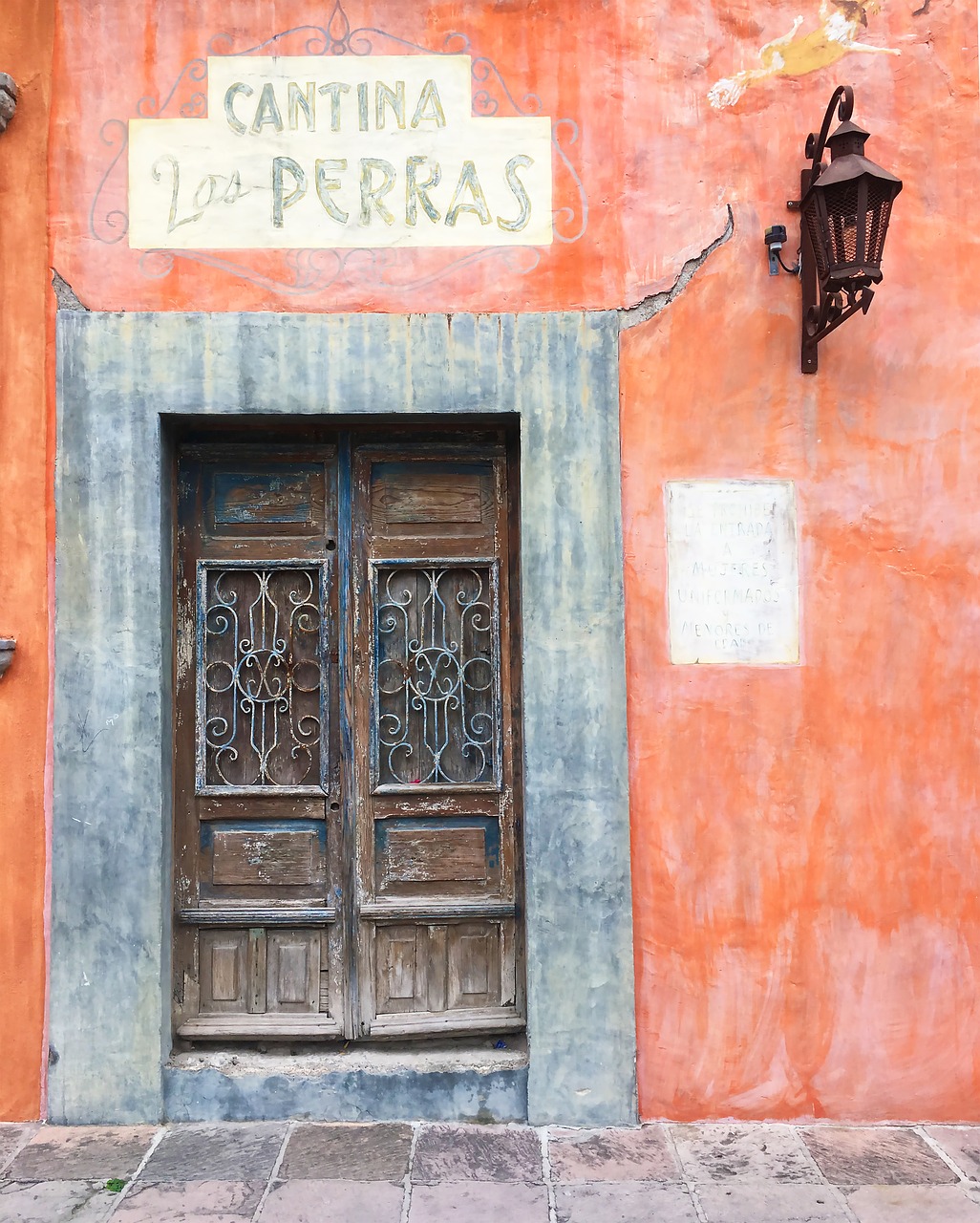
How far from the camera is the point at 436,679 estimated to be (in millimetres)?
3734

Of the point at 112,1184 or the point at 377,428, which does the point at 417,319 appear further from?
the point at 112,1184

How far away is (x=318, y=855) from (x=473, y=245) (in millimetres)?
2458

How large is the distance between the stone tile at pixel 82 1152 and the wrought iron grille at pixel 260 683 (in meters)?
1.26

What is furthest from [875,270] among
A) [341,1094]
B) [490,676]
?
[341,1094]

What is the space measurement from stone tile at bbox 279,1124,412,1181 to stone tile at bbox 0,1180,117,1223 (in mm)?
571

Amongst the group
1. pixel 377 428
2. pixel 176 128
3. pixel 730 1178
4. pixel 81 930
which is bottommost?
pixel 730 1178

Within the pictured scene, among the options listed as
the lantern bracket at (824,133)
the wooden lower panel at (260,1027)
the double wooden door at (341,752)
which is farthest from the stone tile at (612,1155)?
the lantern bracket at (824,133)

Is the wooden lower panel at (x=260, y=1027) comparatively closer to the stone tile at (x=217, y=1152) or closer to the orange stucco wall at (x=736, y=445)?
the stone tile at (x=217, y=1152)

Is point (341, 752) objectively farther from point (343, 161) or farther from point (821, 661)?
point (343, 161)

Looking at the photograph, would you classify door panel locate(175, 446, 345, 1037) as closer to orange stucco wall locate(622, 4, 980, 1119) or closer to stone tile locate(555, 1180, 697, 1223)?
stone tile locate(555, 1180, 697, 1223)

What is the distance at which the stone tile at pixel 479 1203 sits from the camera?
289cm

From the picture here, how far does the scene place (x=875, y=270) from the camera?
3160 mm

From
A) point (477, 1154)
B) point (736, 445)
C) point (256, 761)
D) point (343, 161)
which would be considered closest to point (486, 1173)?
point (477, 1154)

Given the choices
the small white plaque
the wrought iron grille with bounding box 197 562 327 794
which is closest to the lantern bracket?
the small white plaque
